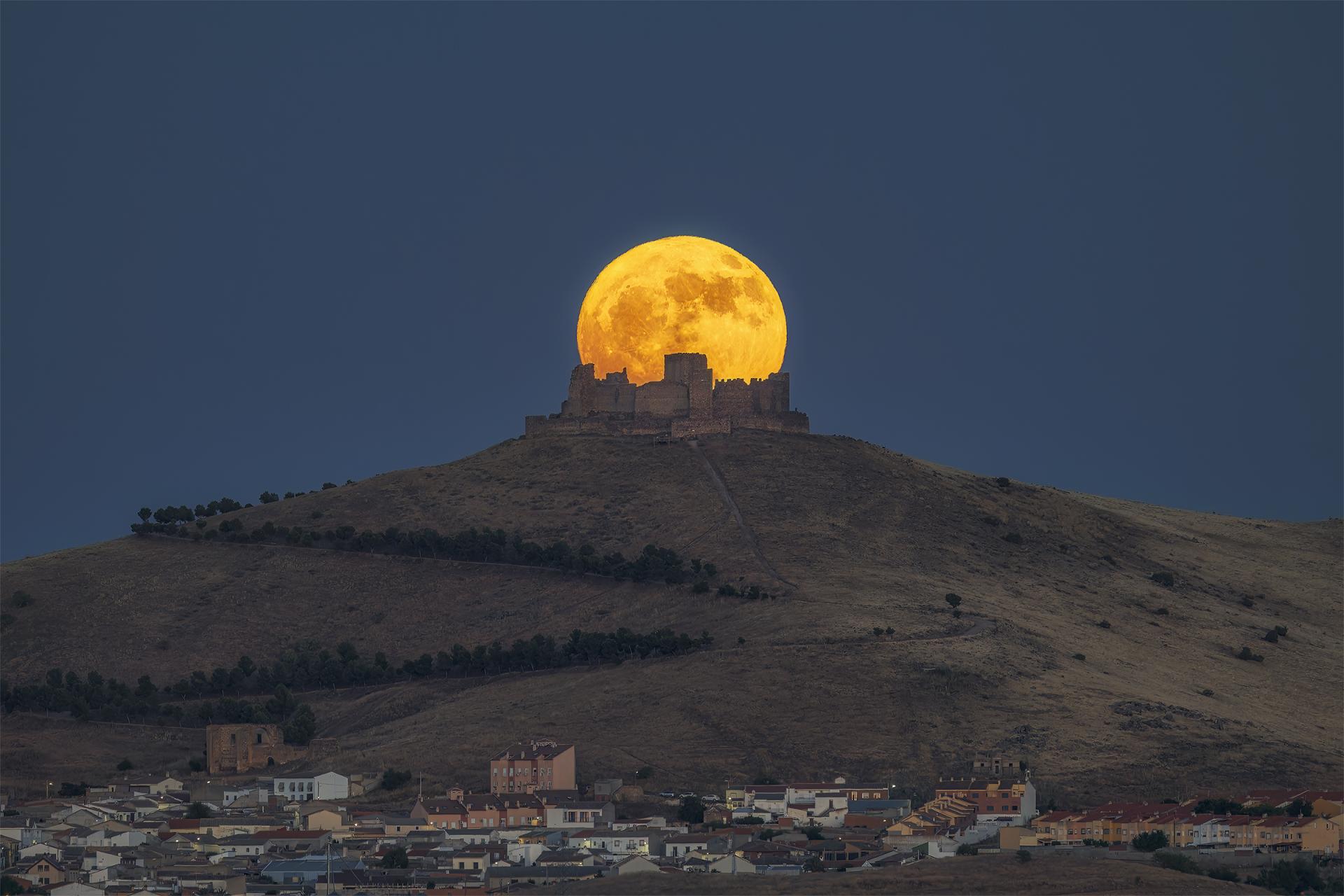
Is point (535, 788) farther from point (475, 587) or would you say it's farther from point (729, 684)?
point (475, 587)

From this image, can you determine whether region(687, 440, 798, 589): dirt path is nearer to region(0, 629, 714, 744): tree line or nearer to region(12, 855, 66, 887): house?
region(0, 629, 714, 744): tree line

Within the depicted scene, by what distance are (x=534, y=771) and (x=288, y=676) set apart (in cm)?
2556

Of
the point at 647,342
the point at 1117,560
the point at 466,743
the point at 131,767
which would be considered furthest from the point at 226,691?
the point at 1117,560

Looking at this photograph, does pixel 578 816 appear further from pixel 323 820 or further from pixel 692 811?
pixel 323 820

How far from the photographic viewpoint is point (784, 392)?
172250 millimetres

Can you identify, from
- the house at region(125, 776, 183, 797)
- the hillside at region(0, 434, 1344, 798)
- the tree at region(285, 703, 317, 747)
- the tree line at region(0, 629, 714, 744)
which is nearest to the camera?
the hillside at region(0, 434, 1344, 798)

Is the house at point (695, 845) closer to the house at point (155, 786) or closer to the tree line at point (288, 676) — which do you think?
the house at point (155, 786)

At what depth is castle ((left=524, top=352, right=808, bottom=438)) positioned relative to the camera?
169375 mm

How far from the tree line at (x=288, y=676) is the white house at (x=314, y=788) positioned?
10734 millimetres

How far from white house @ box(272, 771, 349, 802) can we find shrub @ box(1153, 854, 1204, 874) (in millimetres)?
35681

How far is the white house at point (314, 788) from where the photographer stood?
127938mm

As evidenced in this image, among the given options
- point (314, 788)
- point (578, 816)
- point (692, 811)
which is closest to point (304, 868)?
point (578, 816)

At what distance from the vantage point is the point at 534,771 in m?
125

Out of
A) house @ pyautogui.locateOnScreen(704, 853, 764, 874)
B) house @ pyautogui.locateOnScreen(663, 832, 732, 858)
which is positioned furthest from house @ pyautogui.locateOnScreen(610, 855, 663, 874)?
house @ pyautogui.locateOnScreen(663, 832, 732, 858)
